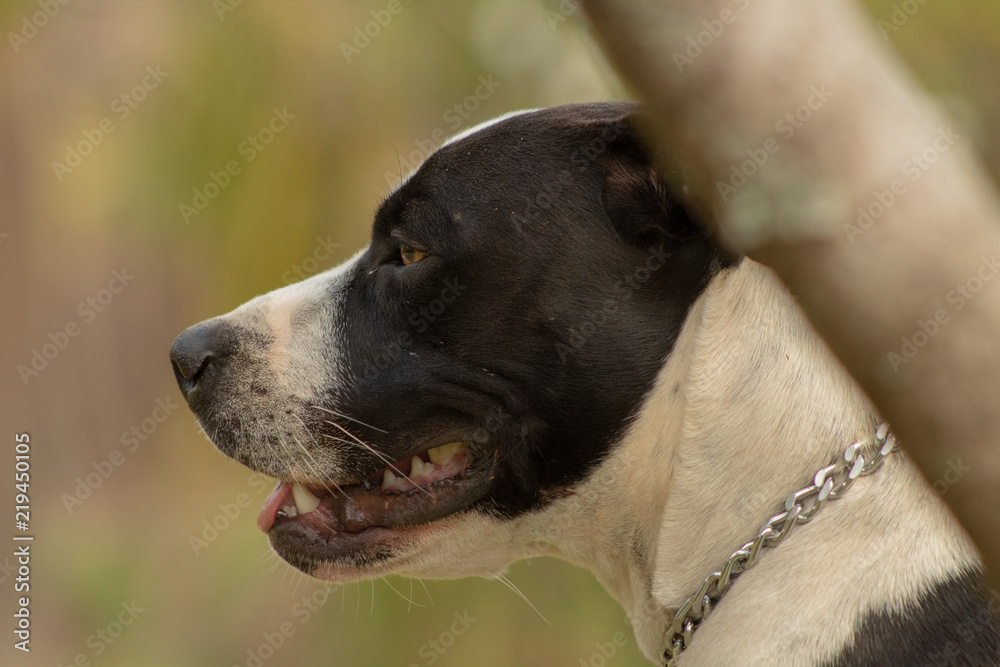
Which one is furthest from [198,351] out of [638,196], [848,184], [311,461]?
[848,184]

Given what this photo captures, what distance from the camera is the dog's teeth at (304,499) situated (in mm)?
2497

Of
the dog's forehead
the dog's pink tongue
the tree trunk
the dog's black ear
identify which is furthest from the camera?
the dog's pink tongue

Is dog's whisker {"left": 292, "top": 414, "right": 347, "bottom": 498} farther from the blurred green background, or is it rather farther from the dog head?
the blurred green background

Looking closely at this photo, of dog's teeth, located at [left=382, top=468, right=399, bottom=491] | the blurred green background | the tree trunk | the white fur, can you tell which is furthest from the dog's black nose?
the blurred green background

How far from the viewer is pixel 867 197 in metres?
0.81

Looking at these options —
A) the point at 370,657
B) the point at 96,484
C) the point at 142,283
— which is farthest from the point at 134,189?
the point at 370,657

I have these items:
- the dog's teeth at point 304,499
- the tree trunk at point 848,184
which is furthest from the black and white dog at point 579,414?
the tree trunk at point 848,184

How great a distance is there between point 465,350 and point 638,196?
0.53 m

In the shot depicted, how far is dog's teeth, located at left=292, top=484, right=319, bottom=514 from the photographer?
8.19 feet

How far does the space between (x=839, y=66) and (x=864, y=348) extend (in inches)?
9.7

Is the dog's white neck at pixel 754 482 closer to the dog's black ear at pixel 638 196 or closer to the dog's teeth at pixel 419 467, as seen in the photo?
the dog's black ear at pixel 638 196

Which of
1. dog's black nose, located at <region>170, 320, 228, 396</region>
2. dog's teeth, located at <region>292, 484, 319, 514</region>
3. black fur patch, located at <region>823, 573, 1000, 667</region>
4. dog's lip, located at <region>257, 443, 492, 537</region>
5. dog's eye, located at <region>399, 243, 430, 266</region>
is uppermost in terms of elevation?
dog's black nose, located at <region>170, 320, 228, 396</region>

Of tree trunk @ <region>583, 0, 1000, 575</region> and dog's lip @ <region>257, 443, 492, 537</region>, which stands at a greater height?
A: tree trunk @ <region>583, 0, 1000, 575</region>

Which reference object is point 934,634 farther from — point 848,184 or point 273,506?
point 273,506
